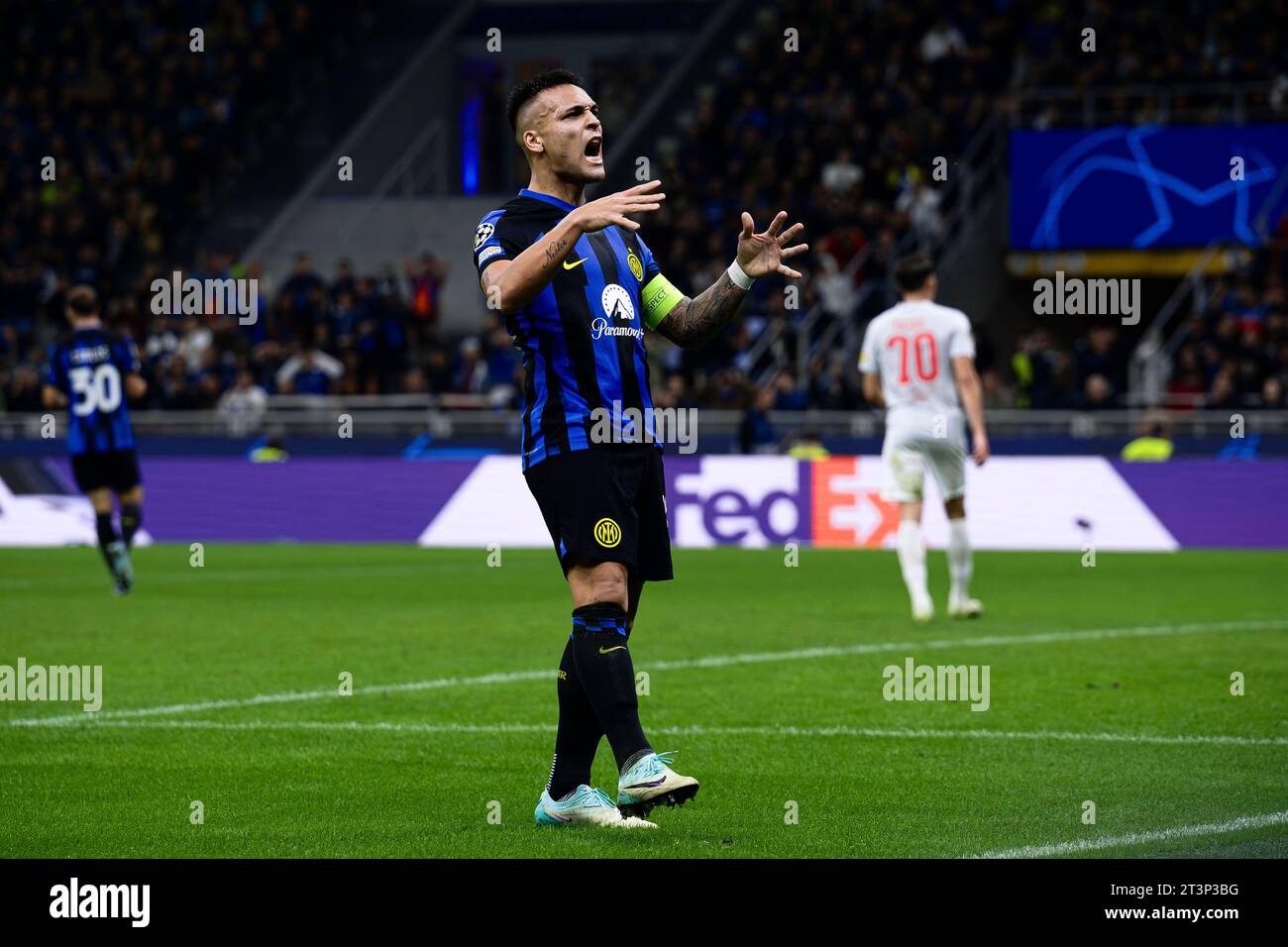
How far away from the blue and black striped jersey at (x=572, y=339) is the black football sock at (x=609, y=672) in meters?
0.53

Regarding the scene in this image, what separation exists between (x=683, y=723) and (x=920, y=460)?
17.5ft

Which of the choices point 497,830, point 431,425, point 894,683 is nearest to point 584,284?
point 497,830

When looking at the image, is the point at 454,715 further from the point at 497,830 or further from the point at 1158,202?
the point at 1158,202

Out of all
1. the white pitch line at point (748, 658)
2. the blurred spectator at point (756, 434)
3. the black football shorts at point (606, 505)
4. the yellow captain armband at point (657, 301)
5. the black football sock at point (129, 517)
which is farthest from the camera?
the blurred spectator at point (756, 434)

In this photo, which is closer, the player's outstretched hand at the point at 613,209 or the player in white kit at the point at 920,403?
the player's outstretched hand at the point at 613,209

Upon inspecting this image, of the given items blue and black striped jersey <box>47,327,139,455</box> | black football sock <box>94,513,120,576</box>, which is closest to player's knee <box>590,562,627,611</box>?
black football sock <box>94,513,120,576</box>

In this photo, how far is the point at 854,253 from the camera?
27938mm

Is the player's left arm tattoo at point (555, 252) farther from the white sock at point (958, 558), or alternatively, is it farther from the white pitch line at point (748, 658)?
the white sock at point (958, 558)

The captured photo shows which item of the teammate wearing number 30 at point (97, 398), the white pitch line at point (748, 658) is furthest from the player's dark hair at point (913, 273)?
the teammate wearing number 30 at point (97, 398)

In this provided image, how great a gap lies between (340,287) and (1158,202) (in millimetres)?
11493

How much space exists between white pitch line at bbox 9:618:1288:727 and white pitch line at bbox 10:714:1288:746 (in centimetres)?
31

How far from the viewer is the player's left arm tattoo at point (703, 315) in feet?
21.6

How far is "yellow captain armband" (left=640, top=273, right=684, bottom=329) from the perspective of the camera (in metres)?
6.75

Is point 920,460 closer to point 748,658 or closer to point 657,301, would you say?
point 748,658
